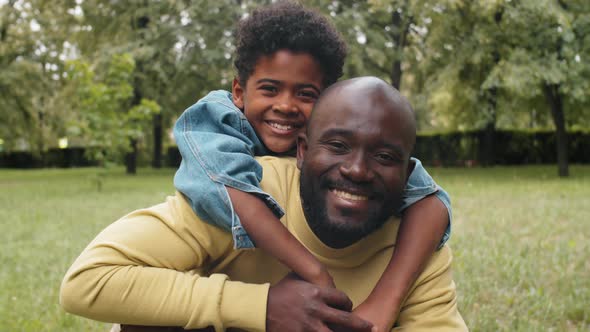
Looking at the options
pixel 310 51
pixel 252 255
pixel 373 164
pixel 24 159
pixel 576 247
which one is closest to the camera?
pixel 373 164

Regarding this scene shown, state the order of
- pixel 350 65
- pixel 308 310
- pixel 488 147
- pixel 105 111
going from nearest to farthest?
pixel 308 310
pixel 105 111
pixel 350 65
pixel 488 147

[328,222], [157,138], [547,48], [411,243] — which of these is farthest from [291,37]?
[157,138]

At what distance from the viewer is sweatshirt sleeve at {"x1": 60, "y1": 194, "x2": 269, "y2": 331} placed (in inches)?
68.0

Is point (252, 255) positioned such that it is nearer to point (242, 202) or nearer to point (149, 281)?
point (242, 202)

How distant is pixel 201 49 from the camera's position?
19438 millimetres

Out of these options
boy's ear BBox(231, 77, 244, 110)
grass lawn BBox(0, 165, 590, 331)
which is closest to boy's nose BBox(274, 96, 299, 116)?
boy's ear BBox(231, 77, 244, 110)

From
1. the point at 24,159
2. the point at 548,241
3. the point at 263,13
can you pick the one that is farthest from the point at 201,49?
the point at 24,159

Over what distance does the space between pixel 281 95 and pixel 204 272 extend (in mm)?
838

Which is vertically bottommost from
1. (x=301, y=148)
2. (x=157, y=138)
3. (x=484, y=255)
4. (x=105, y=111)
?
(x=157, y=138)

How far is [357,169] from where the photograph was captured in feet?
5.95

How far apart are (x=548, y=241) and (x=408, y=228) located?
5.02 metres

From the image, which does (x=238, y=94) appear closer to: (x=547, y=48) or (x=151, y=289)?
(x=151, y=289)

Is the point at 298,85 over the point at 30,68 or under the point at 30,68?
over

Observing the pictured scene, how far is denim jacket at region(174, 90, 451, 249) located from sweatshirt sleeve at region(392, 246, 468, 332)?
5.1 inches
